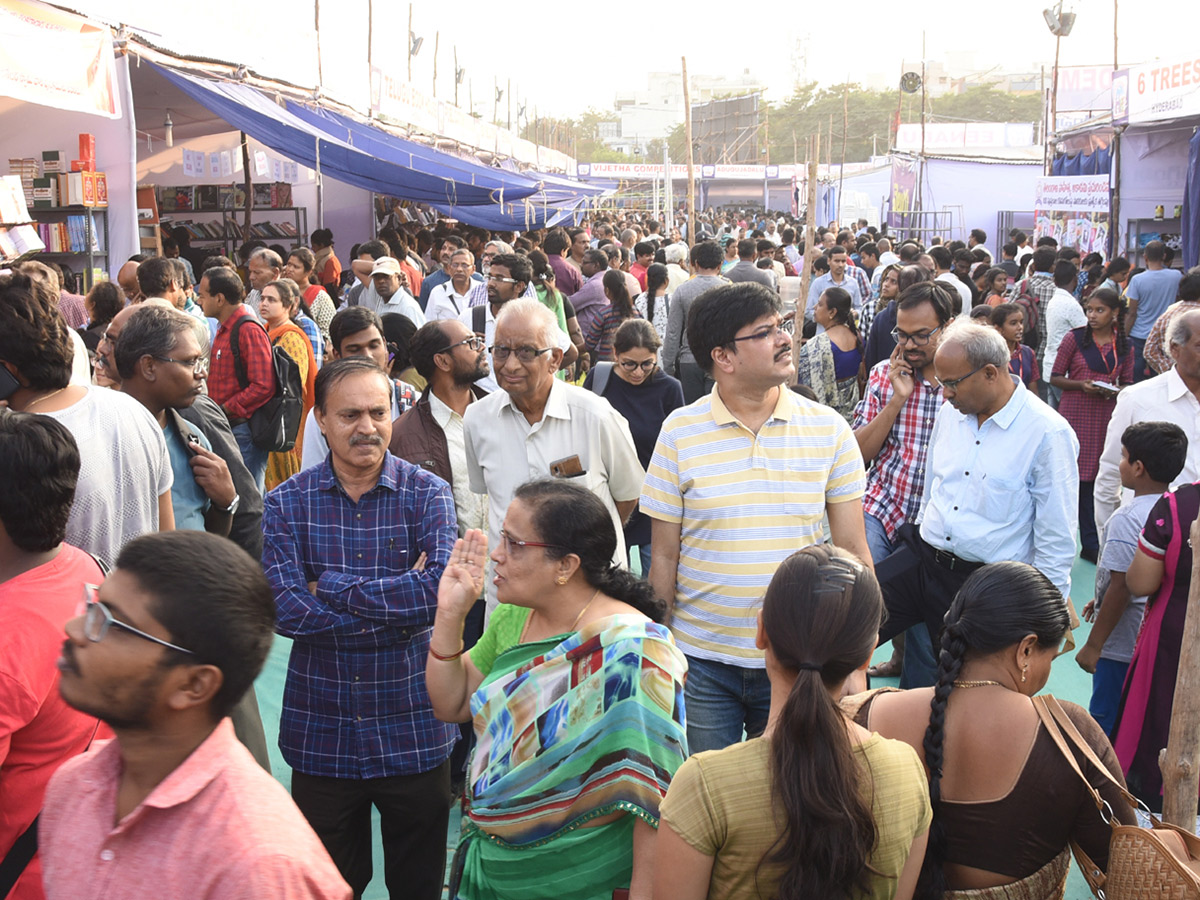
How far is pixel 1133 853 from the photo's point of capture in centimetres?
202

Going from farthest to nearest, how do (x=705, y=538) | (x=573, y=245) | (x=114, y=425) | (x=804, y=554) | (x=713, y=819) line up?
(x=573, y=245) → (x=705, y=538) → (x=114, y=425) → (x=804, y=554) → (x=713, y=819)

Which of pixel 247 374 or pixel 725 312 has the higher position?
pixel 725 312

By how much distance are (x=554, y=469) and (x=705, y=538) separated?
623mm

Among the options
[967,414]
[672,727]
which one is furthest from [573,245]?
[672,727]

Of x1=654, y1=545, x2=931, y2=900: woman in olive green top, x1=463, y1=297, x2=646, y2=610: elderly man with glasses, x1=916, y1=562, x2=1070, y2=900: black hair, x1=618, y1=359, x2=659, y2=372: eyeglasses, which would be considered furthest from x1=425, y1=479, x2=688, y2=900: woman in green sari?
x1=618, y1=359, x2=659, y2=372: eyeglasses

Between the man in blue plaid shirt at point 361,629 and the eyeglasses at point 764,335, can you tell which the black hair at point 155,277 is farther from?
the eyeglasses at point 764,335

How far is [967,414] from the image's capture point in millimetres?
3676

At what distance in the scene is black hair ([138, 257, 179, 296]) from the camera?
610 centimetres

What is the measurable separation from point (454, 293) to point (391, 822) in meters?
6.22

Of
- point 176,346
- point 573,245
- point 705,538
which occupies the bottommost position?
point 705,538

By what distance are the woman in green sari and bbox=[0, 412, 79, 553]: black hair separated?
2.77ft

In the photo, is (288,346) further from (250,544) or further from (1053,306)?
(1053,306)

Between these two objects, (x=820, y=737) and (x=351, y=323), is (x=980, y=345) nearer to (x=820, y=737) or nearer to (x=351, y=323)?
(x=820, y=737)

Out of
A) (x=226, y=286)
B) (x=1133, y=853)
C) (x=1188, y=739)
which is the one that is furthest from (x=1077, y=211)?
(x=1133, y=853)
